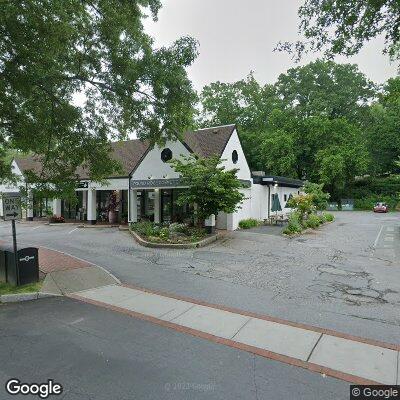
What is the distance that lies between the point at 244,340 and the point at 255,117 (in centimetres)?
4660

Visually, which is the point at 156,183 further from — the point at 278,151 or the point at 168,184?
the point at 278,151

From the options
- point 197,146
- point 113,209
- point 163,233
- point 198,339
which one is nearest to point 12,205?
point 198,339

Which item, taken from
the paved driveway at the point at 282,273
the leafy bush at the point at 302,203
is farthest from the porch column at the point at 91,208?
the leafy bush at the point at 302,203

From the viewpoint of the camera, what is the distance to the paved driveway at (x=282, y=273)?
7.36 metres

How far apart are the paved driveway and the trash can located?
8.47 ft

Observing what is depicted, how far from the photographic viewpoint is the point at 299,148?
47.7m

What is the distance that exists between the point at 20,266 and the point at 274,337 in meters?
7.10

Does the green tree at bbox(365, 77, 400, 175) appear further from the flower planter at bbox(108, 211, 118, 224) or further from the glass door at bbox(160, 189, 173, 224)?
the flower planter at bbox(108, 211, 118, 224)

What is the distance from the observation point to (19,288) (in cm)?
874

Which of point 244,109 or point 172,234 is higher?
point 244,109

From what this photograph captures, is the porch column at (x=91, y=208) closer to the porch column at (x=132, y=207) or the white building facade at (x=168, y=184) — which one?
the white building facade at (x=168, y=184)

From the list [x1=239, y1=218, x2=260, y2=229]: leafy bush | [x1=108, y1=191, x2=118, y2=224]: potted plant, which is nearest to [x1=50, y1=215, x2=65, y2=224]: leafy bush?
[x1=108, y1=191, x2=118, y2=224]: potted plant

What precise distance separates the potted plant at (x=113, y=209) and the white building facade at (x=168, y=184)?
14.7 inches

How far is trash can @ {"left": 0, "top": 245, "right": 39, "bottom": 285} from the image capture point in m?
8.93
